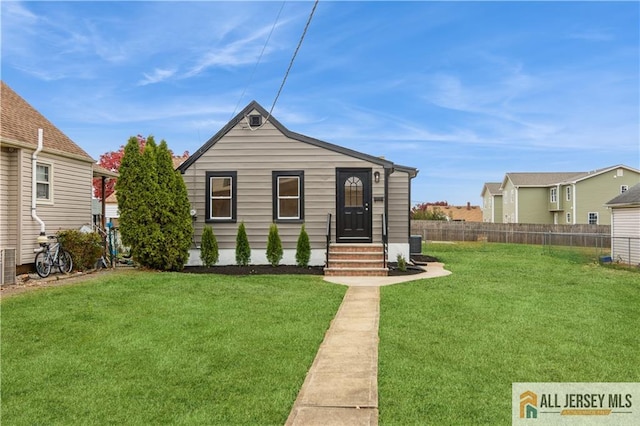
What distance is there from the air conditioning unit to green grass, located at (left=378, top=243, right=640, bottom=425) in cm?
755

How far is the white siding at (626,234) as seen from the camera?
648 inches

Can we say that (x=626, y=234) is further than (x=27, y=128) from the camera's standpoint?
Yes

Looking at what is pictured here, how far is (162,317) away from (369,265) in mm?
6540

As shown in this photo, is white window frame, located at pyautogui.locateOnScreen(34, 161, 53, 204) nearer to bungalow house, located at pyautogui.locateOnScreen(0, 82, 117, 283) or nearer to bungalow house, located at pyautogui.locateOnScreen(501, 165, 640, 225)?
bungalow house, located at pyautogui.locateOnScreen(0, 82, 117, 283)

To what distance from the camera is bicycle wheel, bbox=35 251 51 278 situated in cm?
1034

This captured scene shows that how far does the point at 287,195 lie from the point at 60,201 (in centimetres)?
618

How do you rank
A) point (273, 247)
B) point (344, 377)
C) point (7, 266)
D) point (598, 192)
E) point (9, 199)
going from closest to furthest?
point (344, 377) < point (7, 266) < point (9, 199) < point (273, 247) < point (598, 192)

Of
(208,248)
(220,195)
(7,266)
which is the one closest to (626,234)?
(220,195)

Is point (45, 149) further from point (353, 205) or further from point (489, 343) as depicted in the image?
point (489, 343)

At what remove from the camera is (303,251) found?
12672mm

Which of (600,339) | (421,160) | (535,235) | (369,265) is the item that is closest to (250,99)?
(369,265)

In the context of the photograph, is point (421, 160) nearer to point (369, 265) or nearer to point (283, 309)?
point (369, 265)

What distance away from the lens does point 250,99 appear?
1307 cm

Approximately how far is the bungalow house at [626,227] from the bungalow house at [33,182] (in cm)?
1789
